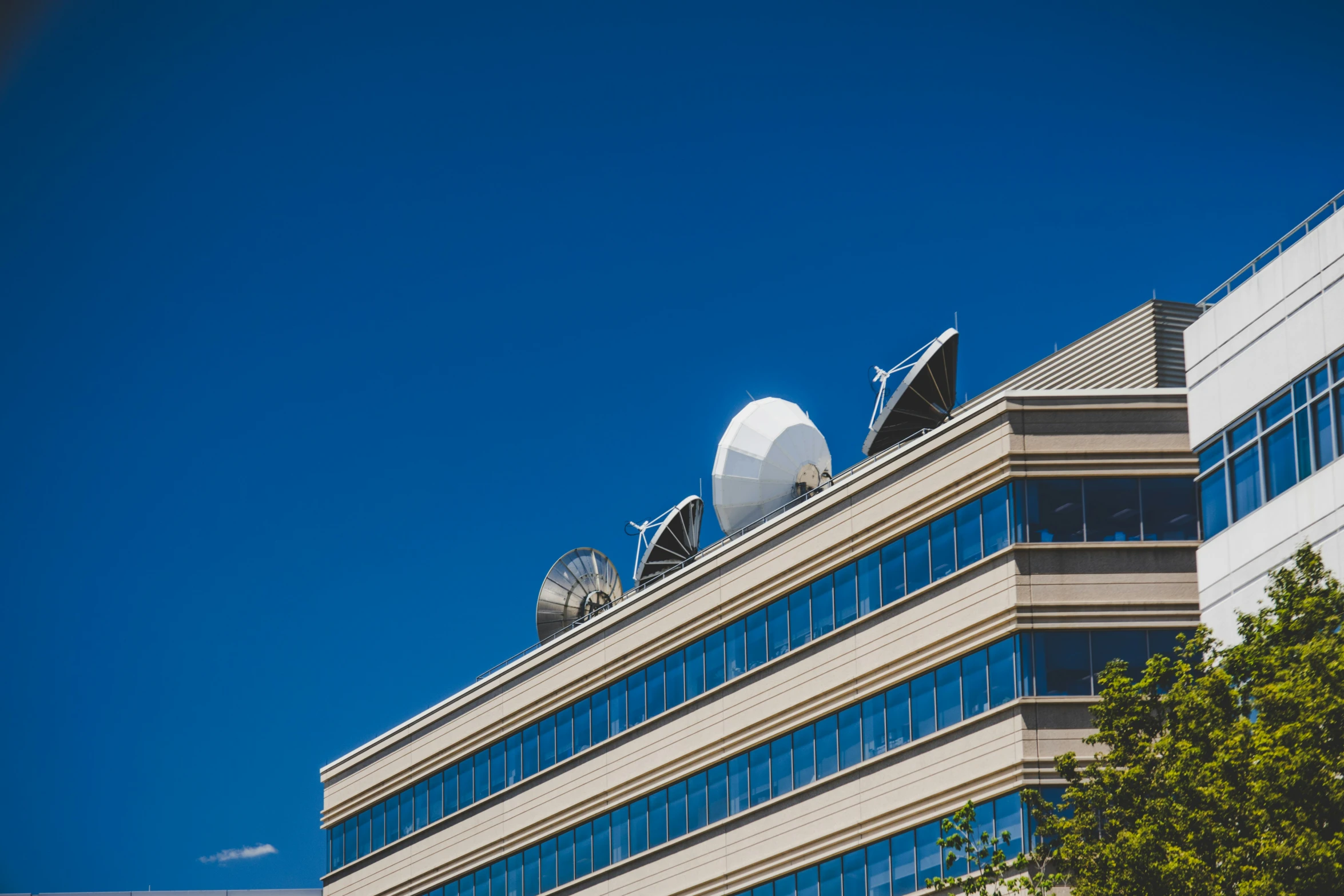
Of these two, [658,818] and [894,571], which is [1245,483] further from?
[658,818]

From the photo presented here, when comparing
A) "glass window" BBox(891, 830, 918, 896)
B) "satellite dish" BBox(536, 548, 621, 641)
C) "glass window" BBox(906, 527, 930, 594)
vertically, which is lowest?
"glass window" BBox(891, 830, 918, 896)

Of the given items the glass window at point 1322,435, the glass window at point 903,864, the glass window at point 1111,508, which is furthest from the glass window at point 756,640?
the glass window at point 1322,435

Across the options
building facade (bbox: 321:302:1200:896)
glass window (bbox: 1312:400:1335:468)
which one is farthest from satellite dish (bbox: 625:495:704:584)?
glass window (bbox: 1312:400:1335:468)

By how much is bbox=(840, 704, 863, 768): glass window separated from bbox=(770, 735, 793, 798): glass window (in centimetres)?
259

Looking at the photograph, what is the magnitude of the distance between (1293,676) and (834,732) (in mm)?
25367

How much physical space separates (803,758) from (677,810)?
23.7 feet

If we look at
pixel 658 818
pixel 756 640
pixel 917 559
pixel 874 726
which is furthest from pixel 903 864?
pixel 658 818

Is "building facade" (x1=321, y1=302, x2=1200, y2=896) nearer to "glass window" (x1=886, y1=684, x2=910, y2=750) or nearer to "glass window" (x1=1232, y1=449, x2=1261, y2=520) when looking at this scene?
"glass window" (x1=886, y1=684, x2=910, y2=750)

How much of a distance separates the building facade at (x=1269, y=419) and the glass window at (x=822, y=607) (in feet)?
45.3

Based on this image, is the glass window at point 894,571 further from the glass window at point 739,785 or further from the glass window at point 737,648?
the glass window at point 739,785

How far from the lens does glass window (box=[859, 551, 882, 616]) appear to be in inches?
2084

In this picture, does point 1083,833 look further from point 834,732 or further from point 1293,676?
point 834,732

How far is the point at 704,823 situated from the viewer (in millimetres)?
59125

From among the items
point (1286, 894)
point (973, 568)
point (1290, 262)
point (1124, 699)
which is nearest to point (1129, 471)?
point (973, 568)
